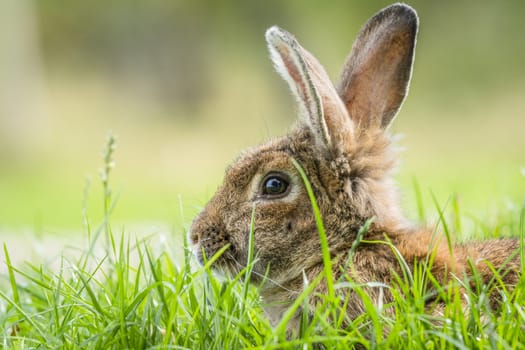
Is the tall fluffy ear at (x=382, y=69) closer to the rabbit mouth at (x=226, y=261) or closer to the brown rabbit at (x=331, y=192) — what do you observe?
the brown rabbit at (x=331, y=192)

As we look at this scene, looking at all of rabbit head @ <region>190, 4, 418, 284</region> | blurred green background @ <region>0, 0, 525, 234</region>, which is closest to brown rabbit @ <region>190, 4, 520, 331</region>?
rabbit head @ <region>190, 4, 418, 284</region>

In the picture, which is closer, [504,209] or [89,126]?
[504,209]

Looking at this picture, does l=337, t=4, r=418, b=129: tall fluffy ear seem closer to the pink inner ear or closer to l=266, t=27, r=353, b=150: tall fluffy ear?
the pink inner ear

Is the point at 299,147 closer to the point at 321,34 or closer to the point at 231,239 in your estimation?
the point at 231,239

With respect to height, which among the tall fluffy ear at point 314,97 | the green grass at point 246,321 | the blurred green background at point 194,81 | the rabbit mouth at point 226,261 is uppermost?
the blurred green background at point 194,81

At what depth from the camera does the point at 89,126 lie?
23.3m

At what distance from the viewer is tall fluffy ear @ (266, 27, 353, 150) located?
3055 mm

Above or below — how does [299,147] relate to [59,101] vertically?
below

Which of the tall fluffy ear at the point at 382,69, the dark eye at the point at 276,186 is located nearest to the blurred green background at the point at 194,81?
the tall fluffy ear at the point at 382,69

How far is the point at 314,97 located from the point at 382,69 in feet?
1.95

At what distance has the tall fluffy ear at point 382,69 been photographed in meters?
3.39

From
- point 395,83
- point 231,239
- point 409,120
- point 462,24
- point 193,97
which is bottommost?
point 231,239

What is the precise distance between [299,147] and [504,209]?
201 cm

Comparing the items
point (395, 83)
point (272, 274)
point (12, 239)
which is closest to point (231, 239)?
point (272, 274)
